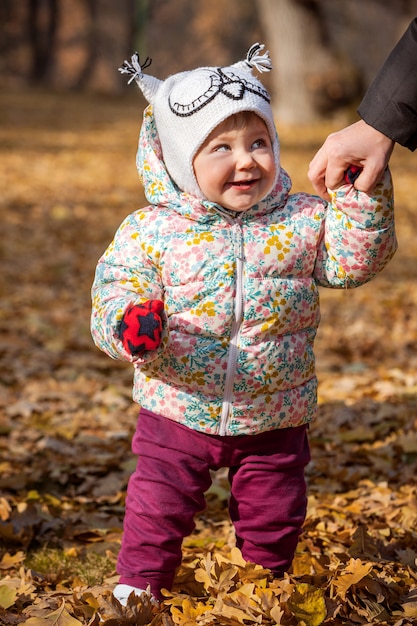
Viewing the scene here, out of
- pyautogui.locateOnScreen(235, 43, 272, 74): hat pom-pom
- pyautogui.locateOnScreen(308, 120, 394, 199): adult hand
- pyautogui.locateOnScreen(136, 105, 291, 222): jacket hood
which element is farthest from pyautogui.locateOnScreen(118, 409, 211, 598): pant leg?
pyautogui.locateOnScreen(235, 43, 272, 74): hat pom-pom

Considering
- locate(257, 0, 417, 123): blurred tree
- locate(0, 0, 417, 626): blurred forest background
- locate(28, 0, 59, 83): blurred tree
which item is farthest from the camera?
locate(28, 0, 59, 83): blurred tree

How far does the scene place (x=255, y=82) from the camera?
2820 mm

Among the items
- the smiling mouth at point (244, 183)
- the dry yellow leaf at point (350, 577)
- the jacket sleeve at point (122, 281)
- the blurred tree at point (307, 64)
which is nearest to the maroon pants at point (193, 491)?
the dry yellow leaf at point (350, 577)

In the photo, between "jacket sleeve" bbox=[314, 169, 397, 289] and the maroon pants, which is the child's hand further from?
"jacket sleeve" bbox=[314, 169, 397, 289]

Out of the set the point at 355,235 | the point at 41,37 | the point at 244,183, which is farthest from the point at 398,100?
the point at 41,37

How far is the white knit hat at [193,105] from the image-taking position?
270 cm

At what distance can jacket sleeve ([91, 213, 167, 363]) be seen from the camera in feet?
8.85

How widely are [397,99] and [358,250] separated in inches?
18.6

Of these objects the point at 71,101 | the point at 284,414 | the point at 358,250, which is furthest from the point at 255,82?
the point at 71,101

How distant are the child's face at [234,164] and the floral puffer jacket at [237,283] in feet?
0.21

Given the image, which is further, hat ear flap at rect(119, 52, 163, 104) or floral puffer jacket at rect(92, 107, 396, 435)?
hat ear flap at rect(119, 52, 163, 104)

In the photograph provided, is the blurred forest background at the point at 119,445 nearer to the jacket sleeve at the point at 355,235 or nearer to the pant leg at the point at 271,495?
the pant leg at the point at 271,495

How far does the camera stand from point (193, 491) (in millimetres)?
2881

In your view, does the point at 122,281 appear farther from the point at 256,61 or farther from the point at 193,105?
the point at 256,61
